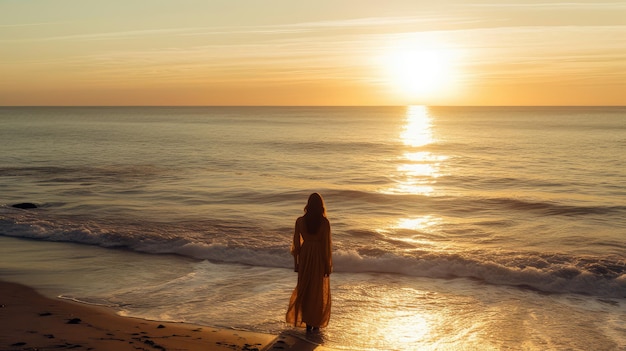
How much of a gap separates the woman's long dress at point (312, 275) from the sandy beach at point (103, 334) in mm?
394

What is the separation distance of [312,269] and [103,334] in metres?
2.81

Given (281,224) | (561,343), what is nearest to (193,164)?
(281,224)

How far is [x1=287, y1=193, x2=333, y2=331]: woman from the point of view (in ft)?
27.7

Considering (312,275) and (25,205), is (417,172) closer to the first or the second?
(25,205)

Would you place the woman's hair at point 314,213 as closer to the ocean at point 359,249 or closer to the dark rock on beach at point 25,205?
the ocean at point 359,249

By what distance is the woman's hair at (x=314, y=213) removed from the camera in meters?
8.30

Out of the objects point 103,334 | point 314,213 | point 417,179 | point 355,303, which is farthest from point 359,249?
point 417,179

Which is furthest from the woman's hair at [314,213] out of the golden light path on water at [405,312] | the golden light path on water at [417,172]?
the golden light path on water at [417,172]

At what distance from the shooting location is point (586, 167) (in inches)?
1299

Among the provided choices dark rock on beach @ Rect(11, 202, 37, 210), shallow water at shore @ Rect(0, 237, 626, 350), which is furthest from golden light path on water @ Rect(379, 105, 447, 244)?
dark rock on beach @ Rect(11, 202, 37, 210)

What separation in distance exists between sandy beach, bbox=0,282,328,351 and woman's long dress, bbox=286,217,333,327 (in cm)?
39

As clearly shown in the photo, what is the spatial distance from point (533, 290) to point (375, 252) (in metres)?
3.65

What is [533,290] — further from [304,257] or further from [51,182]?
[51,182]

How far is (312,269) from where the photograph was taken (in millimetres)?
8547
